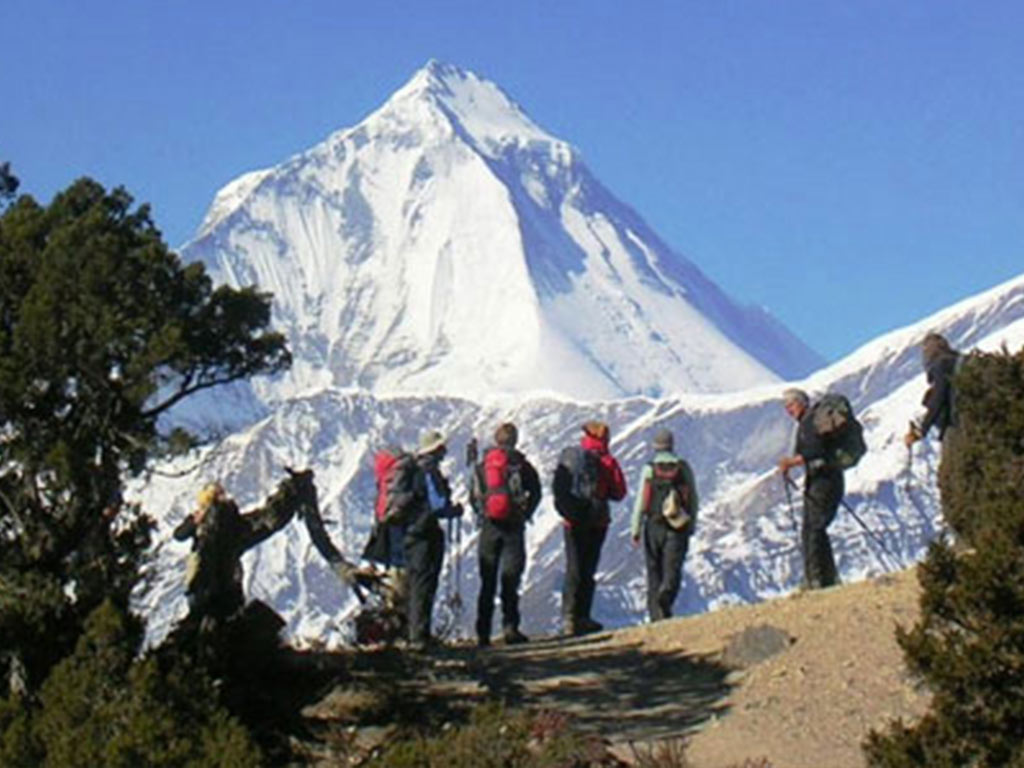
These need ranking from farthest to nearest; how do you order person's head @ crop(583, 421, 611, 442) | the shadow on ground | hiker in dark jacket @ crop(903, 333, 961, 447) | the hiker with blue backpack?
person's head @ crop(583, 421, 611, 442) → the hiker with blue backpack → hiker in dark jacket @ crop(903, 333, 961, 447) → the shadow on ground

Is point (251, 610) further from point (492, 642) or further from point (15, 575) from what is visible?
point (492, 642)

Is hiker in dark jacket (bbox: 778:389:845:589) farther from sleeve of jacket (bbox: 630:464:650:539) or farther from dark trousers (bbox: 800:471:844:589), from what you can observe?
sleeve of jacket (bbox: 630:464:650:539)

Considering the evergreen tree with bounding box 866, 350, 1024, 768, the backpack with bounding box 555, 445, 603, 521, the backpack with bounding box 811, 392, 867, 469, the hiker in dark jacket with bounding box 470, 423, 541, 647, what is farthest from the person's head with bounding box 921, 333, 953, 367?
the evergreen tree with bounding box 866, 350, 1024, 768

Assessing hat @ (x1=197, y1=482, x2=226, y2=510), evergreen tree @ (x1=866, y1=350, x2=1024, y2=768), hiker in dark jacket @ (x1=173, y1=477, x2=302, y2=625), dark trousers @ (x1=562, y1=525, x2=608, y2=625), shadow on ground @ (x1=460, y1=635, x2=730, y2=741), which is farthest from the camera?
dark trousers @ (x1=562, y1=525, x2=608, y2=625)

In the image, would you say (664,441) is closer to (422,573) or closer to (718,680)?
(422,573)

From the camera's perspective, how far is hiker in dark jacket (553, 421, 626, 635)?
61.2 feet

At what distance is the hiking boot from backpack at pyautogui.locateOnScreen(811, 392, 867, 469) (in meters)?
2.62

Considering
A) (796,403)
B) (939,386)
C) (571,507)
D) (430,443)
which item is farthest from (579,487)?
(939,386)

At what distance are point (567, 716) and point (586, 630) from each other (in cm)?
436

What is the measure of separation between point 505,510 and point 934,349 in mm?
3261

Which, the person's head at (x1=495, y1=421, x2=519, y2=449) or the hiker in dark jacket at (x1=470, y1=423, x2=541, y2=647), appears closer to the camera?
the hiker in dark jacket at (x1=470, y1=423, x2=541, y2=647)

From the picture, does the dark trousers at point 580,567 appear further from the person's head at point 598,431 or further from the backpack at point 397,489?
the backpack at point 397,489

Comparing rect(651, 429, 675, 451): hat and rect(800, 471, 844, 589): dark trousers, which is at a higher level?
rect(651, 429, 675, 451): hat

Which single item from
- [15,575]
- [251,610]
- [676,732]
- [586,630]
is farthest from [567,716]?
[586,630]
